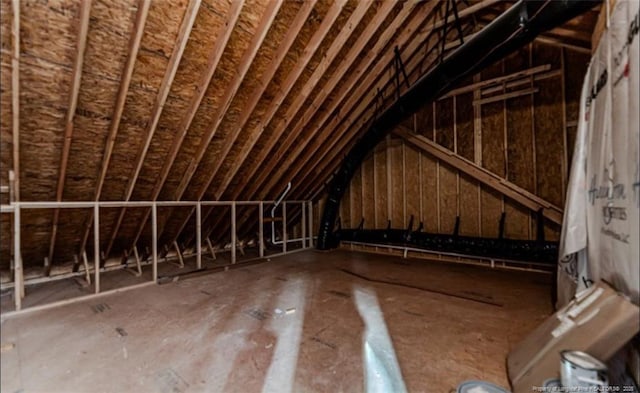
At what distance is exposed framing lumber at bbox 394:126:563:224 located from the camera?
3.94 metres

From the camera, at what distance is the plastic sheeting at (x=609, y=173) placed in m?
1.37

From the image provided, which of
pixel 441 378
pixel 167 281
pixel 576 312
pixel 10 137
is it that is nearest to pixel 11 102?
pixel 10 137

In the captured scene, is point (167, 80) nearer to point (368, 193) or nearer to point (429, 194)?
point (368, 193)

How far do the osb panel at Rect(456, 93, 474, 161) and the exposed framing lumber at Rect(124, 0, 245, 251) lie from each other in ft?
13.1

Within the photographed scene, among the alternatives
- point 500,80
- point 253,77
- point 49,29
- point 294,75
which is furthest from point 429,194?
point 49,29

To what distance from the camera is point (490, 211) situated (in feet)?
15.0

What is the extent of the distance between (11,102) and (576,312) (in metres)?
4.32

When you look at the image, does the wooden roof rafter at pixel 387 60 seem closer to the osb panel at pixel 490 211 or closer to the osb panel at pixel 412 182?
the osb panel at pixel 412 182

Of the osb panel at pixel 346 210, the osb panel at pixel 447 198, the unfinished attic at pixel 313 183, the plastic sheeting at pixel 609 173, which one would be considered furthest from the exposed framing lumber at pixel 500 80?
the osb panel at pixel 346 210

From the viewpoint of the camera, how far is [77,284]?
148 inches

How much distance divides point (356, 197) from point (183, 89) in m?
4.13

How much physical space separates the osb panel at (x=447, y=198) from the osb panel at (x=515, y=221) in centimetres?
76

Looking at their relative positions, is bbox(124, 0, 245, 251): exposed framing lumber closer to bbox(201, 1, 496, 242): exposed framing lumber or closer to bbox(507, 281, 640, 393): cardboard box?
bbox(201, 1, 496, 242): exposed framing lumber

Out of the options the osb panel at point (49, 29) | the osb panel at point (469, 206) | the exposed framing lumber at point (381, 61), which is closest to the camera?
the osb panel at point (49, 29)
